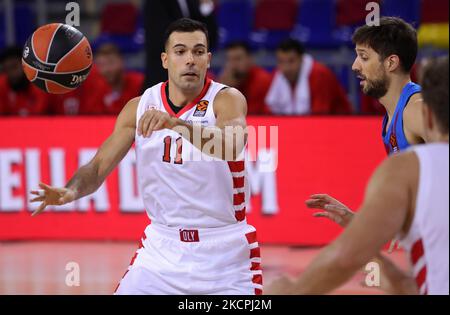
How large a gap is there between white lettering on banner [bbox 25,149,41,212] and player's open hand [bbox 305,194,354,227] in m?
6.01

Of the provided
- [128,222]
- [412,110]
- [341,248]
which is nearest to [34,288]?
[128,222]

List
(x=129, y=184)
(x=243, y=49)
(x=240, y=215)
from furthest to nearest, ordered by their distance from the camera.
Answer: (x=243, y=49), (x=129, y=184), (x=240, y=215)

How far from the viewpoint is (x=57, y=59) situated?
5.31 metres

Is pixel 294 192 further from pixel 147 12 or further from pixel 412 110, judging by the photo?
pixel 412 110

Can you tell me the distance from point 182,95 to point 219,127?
44 centimetres

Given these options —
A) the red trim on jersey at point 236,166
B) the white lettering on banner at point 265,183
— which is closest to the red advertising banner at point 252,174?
the white lettering on banner at point 265,183

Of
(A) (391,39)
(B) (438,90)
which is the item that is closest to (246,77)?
(A) (391,39)

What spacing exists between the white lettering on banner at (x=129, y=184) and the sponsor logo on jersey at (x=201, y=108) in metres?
4.41

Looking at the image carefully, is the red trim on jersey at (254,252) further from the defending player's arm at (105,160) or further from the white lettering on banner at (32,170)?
the white lettering on banner at (32,170)

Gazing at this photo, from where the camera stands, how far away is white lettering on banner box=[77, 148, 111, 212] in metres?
9.46

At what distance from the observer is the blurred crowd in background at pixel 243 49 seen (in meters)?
10.3

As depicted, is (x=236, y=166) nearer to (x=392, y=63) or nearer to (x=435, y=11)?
(x=392, y=63)

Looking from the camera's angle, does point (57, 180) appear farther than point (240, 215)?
Yes

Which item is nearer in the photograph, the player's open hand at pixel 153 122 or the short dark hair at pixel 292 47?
the player's open hand at pixel 153 122
